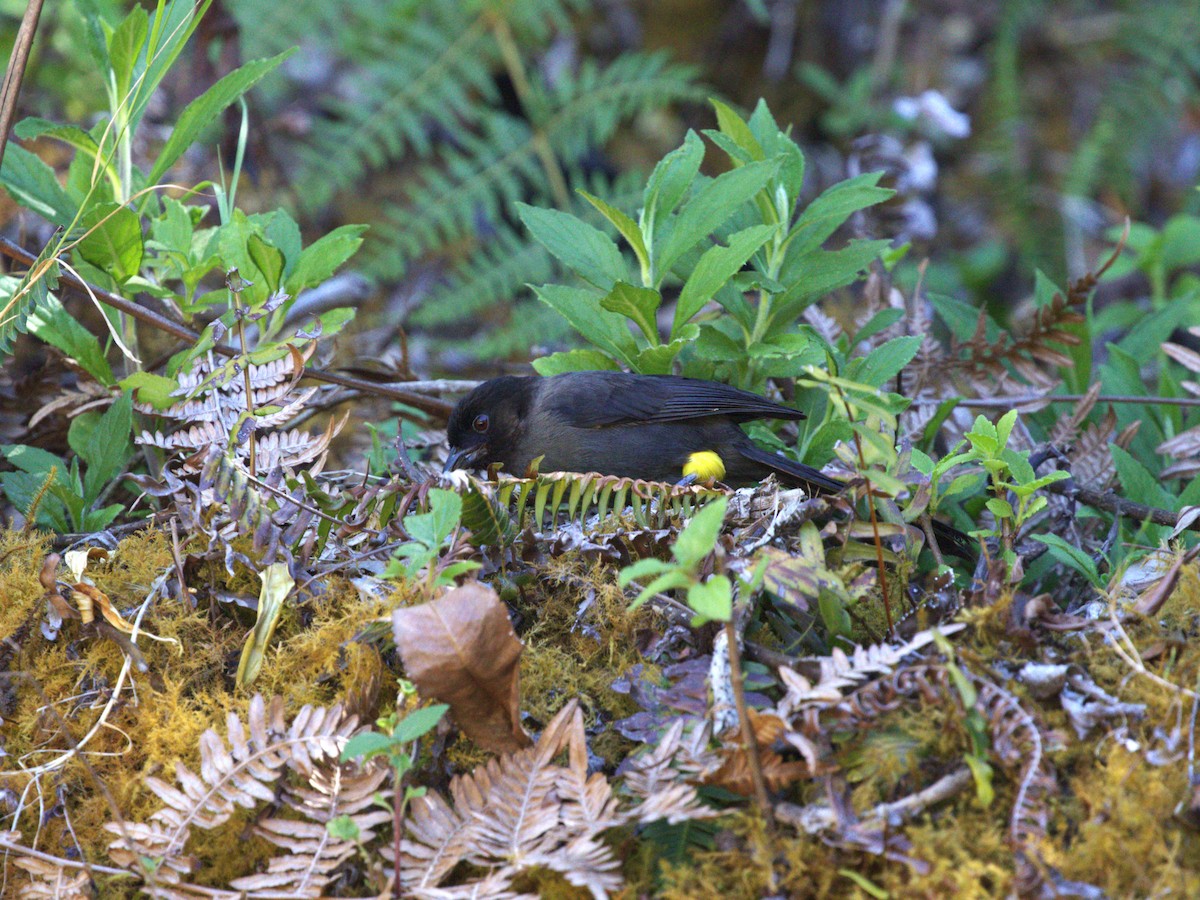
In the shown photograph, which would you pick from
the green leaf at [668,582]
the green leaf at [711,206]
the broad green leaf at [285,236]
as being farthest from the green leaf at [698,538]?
the broad green leaf at [285,236]

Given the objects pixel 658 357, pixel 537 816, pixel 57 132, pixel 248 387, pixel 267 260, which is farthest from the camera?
pixel 658 357

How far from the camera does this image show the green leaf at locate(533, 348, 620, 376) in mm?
3135

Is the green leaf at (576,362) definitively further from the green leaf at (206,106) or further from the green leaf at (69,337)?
the green leaf at (69,337)

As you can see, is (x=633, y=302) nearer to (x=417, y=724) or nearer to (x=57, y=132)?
(x=417, y=724)

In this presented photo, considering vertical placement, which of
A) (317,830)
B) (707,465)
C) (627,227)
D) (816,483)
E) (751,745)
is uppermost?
(627,227)

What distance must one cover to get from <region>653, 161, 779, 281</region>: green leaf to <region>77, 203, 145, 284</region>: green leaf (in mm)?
1383

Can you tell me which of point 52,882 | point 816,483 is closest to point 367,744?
point 52,882

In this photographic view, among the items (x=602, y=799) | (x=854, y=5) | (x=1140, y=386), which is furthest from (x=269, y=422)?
(x=854, y=5)

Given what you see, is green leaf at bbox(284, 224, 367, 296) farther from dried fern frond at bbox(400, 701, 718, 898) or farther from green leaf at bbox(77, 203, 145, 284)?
dried fern frond at bbox(400, 701, 718, 898)

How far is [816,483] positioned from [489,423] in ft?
4.20

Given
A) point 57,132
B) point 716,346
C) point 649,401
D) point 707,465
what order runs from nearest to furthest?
point 57,132 → point 716,346 → point 649,401 → point 707,465

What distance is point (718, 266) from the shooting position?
9.06 feet

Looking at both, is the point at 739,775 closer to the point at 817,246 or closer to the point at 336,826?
the point at 336,826

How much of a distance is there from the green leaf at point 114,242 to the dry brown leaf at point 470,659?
1459 mm
